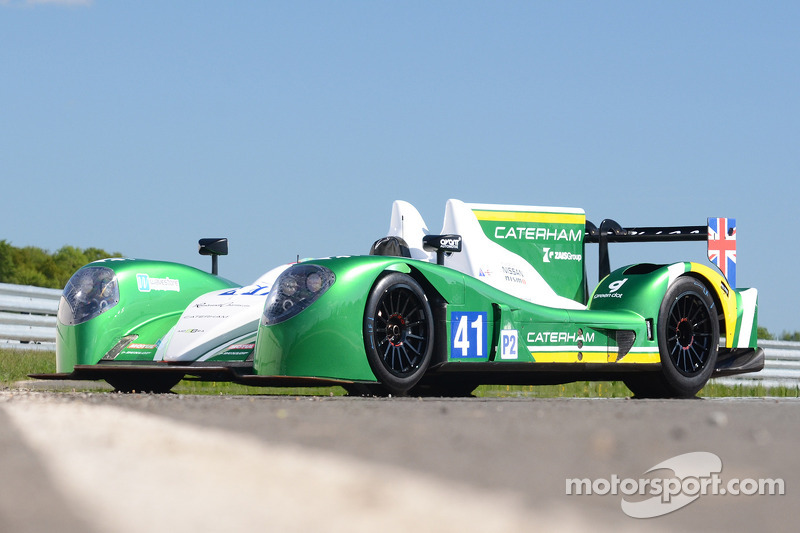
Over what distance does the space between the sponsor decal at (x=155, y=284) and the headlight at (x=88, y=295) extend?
0.18 m

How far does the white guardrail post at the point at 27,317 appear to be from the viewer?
43.8 ft

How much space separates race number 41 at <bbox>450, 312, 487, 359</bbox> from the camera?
18.3ft

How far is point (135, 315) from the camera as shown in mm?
6801

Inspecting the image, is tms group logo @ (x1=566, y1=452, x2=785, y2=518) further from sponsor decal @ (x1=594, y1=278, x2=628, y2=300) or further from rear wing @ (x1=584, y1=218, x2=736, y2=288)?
rear wing @ (x1=584, y1=218, x2=736, y2=288)

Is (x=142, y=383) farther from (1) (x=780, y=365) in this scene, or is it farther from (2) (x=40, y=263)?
(2) (x=40, y=263)

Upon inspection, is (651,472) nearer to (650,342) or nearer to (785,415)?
(785,415)

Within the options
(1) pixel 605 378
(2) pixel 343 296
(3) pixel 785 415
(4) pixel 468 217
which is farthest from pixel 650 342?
(3) pixel 785 415

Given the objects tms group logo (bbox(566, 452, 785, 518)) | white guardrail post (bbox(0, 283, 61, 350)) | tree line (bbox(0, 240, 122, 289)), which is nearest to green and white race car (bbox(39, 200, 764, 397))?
tms group logo (bbox(566, 452, 785, 518))

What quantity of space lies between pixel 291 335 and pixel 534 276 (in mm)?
2592

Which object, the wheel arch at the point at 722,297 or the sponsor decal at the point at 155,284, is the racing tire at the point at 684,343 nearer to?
the wheel arch at the point at 722,297

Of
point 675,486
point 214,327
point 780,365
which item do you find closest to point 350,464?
point 675,486

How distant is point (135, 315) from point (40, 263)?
22.0 metres

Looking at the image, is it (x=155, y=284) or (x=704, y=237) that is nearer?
(x=155, y=284)

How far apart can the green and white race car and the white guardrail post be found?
22.6 ft
